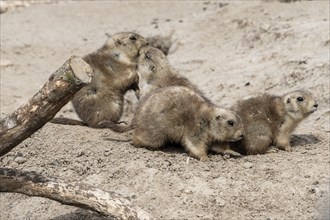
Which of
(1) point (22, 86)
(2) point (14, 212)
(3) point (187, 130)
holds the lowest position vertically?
(1) point (22, 86)

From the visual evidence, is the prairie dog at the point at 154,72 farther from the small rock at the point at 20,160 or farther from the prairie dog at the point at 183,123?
the small rock at the point at 20,160

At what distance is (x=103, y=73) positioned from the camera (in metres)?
7.86

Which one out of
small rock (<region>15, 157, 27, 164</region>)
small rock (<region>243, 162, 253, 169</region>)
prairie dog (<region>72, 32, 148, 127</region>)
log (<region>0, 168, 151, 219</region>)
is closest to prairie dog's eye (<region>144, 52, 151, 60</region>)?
prairie dog (<region>72, 32, 148, 127</region>)

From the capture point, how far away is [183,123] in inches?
264

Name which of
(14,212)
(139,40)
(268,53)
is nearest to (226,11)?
(268,53)

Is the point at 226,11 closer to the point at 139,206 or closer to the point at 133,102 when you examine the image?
the point at 133,102

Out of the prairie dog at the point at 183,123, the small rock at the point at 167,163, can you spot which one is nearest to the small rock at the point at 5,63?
the prairie dog at the point at 183,123

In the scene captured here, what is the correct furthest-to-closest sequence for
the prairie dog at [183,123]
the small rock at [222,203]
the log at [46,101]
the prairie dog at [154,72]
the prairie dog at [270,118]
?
the prairie dog at [154,72], the prairie dog at [270,118], the prairie dog at [183,123], the small rock at [222,203], the log at [46,101]

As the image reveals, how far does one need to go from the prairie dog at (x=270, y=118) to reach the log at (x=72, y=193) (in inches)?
81.8

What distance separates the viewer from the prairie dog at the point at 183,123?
6.70 metres

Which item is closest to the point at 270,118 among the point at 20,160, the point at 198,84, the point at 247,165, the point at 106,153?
the point at 247,165

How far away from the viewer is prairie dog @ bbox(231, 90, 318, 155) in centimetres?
713

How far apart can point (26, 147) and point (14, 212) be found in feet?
3.54

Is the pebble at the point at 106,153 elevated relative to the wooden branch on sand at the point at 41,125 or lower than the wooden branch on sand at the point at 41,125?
lower
